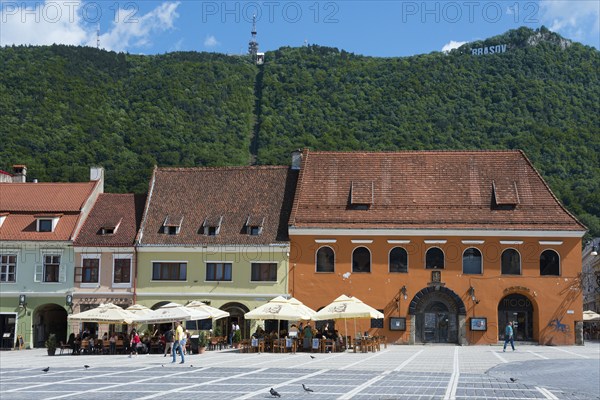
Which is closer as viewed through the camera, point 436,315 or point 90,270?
point 436,315

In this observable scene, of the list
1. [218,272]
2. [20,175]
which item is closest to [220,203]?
[218,272]

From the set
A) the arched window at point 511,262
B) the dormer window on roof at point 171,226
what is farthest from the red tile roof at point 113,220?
the arched window at point 511,262

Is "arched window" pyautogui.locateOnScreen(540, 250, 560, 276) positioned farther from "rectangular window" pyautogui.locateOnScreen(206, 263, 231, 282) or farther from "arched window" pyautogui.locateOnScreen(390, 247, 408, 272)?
"rectangular window" pyautogui.locateOnScreen(206, 263, 231, 282)

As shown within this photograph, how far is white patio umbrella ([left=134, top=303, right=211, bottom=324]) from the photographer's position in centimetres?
3769

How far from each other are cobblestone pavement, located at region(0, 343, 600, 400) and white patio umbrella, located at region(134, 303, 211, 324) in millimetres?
1731

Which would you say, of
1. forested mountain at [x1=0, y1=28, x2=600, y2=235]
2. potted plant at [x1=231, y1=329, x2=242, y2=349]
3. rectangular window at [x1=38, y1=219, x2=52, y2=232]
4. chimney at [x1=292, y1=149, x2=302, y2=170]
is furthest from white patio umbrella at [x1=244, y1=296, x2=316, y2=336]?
forested mountain at [x1=0, y1=28, x2=600, y2=235]

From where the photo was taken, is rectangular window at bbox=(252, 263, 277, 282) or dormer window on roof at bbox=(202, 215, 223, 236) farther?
dormer window on roof at bbox=(202, 215, 223, 236)

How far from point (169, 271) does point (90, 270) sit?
4562 millimetres

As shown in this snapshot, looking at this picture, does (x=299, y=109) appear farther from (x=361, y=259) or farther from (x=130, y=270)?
(x=130, y=270)

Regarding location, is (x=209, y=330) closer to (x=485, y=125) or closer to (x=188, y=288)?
(x=188, y=288)

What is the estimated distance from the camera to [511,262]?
4578 cm

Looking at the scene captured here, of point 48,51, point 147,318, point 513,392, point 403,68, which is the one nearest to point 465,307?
point 147,318

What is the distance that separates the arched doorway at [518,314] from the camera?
46.0m

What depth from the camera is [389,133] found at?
8462 cm
